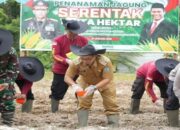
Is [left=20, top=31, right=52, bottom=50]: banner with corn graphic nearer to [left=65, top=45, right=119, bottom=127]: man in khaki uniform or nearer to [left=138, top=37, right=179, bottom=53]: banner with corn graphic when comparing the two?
[left=138, top=37, right=179, bottom=53]: banner with corn graphic

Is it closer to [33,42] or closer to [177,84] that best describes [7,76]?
[177,84]

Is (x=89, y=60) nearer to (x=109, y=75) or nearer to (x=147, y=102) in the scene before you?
(x=109, y=75)

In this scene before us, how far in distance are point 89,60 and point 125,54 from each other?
48.6 ft

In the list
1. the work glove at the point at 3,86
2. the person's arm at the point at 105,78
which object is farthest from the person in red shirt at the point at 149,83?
the work glove at the point at 3,86

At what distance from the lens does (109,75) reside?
7.34 meters

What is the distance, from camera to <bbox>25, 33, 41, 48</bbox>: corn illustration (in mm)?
Answer: 15109

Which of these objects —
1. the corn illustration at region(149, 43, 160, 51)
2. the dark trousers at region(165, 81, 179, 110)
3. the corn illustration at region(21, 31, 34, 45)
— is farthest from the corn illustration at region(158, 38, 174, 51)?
the dark trousers at region(165, 81, 179, 110)

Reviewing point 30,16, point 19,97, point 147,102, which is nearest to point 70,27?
point 19,97

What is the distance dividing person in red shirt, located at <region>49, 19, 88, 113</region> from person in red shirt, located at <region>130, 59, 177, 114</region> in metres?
1.01

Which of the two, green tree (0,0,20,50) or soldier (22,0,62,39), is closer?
soldier (22,0,62,39)

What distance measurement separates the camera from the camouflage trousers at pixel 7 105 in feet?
23.6

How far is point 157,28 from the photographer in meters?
15.3

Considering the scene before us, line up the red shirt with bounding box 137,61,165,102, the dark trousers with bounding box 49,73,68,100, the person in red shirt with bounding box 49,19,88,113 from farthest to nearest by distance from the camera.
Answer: the dark trousers with bounding box 49,73,68,100 → the person in red shirt with bounding box 49,19,88,113 → the red shirt with bounding box 137,61,165,102

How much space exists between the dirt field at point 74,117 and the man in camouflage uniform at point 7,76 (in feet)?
0.76
